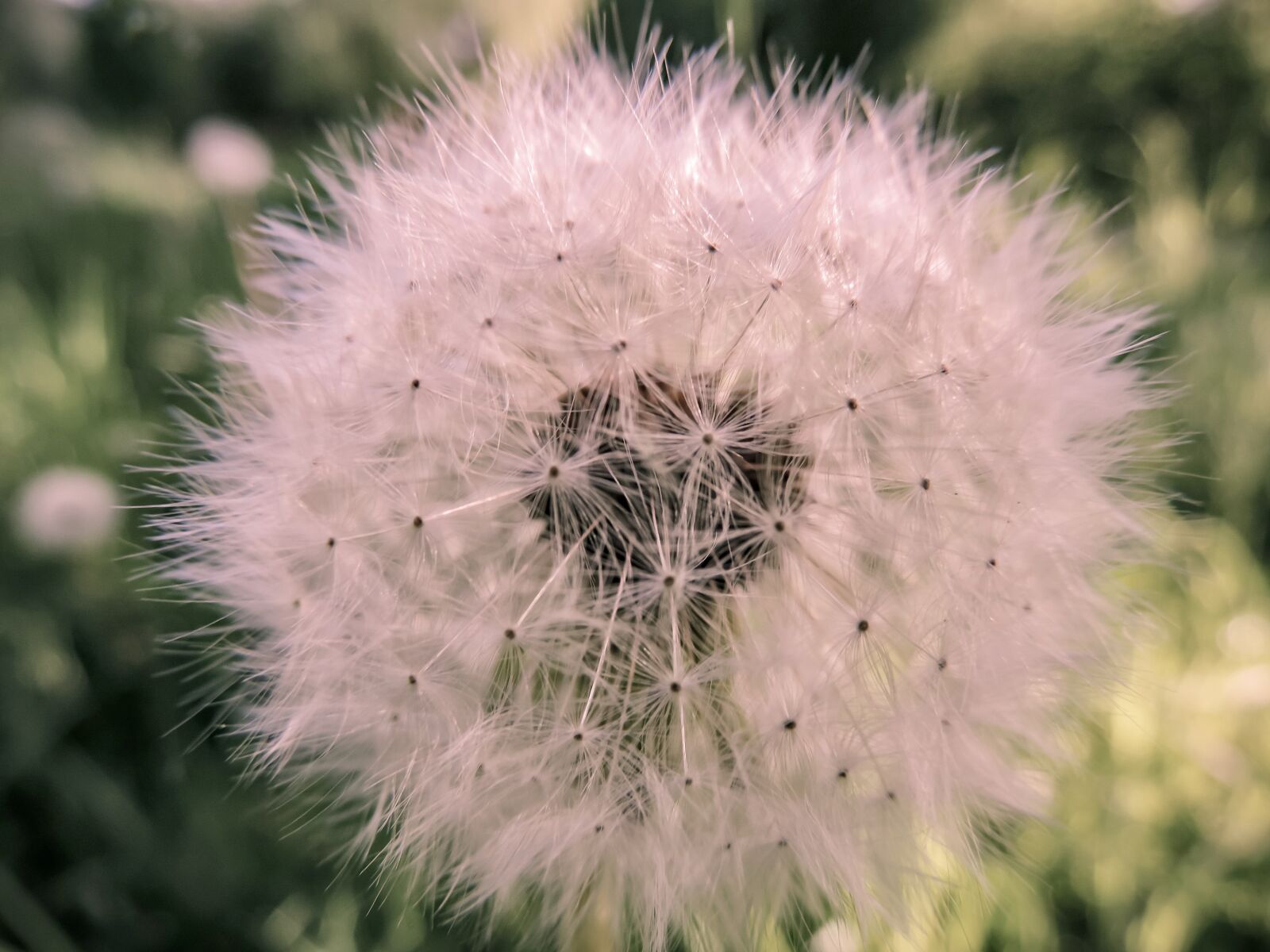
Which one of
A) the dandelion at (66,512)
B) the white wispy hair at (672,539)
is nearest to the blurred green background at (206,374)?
the dandelion at (66,512)

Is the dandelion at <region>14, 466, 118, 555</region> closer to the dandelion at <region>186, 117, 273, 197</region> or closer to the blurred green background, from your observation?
the blurred green background

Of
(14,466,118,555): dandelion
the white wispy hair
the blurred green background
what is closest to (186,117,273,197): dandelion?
the blurred green background

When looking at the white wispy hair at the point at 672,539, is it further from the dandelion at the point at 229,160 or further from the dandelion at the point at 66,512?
the dandelion at the point at 229,160

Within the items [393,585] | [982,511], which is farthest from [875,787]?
[393,585]

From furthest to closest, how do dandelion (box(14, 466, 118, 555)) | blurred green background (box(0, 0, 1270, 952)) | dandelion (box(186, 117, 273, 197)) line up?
dandelion (box(186, 117, 273, 197)) < dandelion (box(14, 466, 118, 555)) < blurred green background (box(0, 0, 1270, 952))

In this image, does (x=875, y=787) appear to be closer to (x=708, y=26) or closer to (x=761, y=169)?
(x=761, y=169)

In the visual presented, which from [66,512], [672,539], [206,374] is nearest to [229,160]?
[206,374]
